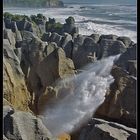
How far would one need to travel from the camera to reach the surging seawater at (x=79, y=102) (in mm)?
4016

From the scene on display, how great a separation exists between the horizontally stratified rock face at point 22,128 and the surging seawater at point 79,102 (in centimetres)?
106

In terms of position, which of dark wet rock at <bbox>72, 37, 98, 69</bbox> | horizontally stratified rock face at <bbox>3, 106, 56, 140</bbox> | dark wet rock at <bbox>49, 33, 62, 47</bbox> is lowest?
horizontally stratified rock face at <bbox>3, 106, 56, 140</bbox>

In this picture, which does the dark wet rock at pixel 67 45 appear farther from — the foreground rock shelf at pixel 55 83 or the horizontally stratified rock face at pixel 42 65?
the horizontally stratified rock face at pixel 42 65

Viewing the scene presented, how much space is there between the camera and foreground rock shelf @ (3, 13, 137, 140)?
106 inches

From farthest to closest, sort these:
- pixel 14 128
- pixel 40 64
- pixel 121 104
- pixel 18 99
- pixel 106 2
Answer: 1. pixel 106 2
2. pixel 40 64
3. pixel 18 99
4. pixel 121 104
5. pixel 14 128

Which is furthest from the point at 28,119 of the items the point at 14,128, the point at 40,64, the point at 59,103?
the point at 40,64

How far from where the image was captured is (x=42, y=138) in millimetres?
2619

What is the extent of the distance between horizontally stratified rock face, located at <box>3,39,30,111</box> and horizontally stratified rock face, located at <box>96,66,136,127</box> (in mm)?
1046

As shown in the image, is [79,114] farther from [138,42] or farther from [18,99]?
[138,42]

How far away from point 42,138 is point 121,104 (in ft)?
5.88

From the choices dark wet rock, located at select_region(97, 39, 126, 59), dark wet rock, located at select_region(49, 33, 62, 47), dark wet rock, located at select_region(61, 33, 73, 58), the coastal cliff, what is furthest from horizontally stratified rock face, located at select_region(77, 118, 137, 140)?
the coastal cliff

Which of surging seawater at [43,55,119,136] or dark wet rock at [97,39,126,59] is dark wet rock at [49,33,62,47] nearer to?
dark wet rock at [97,39,126,59]

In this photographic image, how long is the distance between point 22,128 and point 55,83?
2.84 meters

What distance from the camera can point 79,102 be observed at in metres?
4.59
